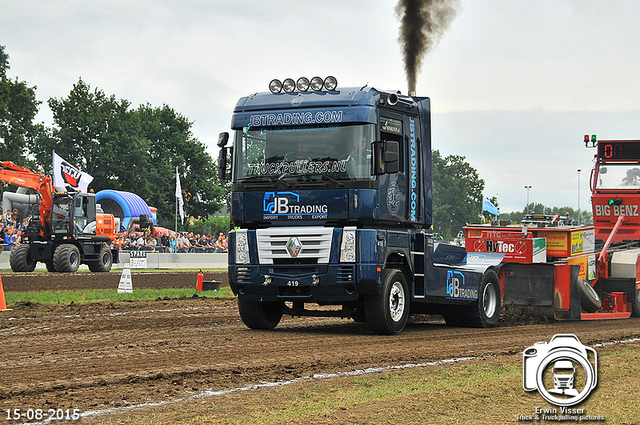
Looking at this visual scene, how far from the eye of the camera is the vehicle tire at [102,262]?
1321 inches

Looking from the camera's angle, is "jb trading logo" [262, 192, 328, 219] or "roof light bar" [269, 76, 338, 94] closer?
"jb trading logo" [262, 192, 328, 219]

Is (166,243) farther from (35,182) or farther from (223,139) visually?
(223,139)

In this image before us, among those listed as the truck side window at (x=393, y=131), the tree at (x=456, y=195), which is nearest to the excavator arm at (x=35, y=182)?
the truck side window at (x=393, y=131)

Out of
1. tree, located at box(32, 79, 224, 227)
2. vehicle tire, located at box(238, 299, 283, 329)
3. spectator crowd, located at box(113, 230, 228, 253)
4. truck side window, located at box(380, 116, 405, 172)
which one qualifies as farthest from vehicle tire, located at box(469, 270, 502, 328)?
tree, located at box(32, 79, 224, 227)

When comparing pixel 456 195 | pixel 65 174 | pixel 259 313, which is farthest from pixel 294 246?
pixel 456 195

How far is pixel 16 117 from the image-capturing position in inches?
2704

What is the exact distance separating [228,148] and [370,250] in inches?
108

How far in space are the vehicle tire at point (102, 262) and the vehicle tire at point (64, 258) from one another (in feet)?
5.39

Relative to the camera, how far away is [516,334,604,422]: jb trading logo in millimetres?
6889

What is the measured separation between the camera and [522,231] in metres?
16.1

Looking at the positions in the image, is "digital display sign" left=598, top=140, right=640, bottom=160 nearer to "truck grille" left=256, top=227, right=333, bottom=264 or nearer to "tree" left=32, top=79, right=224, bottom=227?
"truck grille" left=256, top=227, right=333, bottom=264

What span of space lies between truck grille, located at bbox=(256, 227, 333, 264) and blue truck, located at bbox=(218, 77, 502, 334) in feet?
0.05

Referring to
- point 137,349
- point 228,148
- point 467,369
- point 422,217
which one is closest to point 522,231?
point 422,217

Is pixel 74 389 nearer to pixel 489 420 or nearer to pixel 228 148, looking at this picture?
pixel 489 420
